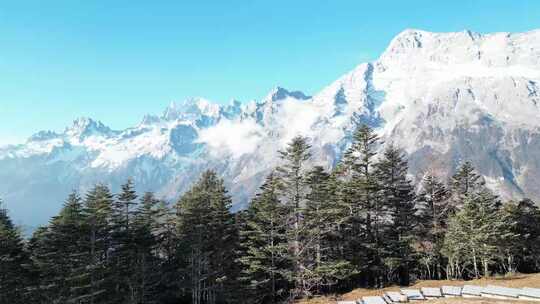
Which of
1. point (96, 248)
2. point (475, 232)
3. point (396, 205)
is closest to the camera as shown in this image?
point (475, 232)

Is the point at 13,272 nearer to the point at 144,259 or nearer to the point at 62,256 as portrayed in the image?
the point at 62,256

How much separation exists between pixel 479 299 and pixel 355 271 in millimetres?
15848

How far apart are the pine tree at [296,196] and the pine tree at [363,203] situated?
5.97 meters

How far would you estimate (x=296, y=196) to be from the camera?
48.7 m

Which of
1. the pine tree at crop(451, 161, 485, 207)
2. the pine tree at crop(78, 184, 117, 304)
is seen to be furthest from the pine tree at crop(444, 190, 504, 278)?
the pine tree at crop(78, 184, 117, 304)

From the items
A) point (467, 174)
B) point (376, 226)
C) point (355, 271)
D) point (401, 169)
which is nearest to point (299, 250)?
point (355, 271)

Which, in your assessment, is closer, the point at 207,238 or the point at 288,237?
the point at 288,237

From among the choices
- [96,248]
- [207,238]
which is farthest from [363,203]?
[96,248]

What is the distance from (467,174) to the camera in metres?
64.0

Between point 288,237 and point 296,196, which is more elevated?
point 296,196

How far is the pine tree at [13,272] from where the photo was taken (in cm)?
5172

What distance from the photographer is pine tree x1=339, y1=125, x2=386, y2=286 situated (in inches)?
1993

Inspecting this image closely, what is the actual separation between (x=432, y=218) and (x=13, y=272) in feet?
190

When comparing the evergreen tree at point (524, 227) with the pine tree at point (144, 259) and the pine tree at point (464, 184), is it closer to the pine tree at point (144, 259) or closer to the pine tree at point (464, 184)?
the pine tree at point (464, 184)
